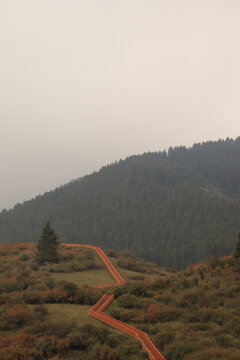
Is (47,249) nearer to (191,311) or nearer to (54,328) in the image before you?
(54,328)

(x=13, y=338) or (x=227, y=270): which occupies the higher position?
(x=13, y=338)

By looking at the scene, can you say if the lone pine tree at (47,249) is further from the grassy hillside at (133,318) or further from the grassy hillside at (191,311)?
the grassy hillside at (191,311)

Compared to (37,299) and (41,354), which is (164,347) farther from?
(37,299)

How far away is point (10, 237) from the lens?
4936 inches

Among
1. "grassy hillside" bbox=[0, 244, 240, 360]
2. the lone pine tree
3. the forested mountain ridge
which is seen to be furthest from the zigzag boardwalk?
the forested mountain ridge

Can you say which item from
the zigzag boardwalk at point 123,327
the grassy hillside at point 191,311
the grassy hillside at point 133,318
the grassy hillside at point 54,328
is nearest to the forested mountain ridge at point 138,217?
the grassy hillside at point 191,311

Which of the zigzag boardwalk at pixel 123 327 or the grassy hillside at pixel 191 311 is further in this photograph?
the zigzag boardwalk at pixel 123 327

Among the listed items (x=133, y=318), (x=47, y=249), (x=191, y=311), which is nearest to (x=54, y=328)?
(x=133, y=318)

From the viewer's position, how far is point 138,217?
128125 millimetres

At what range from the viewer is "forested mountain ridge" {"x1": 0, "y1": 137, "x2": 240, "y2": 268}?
9906 cm

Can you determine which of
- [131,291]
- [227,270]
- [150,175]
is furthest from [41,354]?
[150,175]

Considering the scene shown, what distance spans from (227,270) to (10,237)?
4608 inches

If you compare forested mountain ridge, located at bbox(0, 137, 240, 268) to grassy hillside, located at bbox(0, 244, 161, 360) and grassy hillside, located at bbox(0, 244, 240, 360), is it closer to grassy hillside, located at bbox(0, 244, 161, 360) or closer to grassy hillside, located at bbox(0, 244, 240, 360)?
grassy hillside, located at bbox(0, 244, 240, 360)

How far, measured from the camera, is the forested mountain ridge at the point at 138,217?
99062 millimetres
